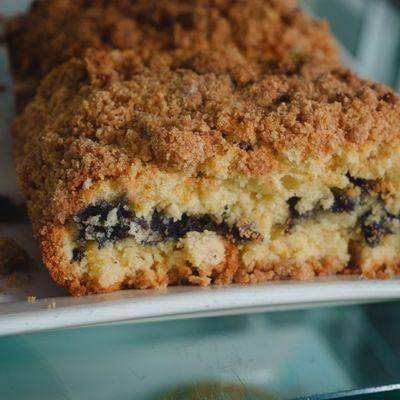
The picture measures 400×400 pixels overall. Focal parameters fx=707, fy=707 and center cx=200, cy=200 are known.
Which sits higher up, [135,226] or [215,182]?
[215,182]

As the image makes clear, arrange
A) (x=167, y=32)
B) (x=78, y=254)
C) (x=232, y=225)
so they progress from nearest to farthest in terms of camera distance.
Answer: (x=78, y=254)
(x=232, y=225)
(x=167, y=32)

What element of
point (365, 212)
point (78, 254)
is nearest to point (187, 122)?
point (78, 254)

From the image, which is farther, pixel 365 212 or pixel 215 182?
pixel 365 212

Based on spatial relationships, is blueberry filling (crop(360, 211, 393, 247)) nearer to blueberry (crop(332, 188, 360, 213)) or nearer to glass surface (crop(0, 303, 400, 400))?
blueberry (crop(332, 188, 360, 213))

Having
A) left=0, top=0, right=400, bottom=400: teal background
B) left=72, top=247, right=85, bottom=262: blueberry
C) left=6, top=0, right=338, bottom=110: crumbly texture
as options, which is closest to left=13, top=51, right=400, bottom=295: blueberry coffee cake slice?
left=72, top=247, right=85, bottom=262: blueberry

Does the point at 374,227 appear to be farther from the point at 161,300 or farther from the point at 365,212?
the point at 161,300

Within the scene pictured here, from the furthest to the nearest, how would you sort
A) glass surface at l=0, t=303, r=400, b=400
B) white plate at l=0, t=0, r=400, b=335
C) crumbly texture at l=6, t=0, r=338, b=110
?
crumbly texture at l=6, t=0, r=338, b=110 → glass surface at l=0, t=303, r=400, b=400 → white plate at l=0, t=0, r=400, b=335

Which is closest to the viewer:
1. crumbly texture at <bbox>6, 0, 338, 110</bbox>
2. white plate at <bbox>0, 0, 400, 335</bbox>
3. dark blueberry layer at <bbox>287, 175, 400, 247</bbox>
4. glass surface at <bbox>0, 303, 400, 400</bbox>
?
white plate at <bbox>0, 0, 400, 335</bbox>

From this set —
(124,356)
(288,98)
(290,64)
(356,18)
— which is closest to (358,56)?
(356,18)

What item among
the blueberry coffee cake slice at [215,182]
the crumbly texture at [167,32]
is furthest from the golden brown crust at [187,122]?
the crumbly texture at [167,32]
